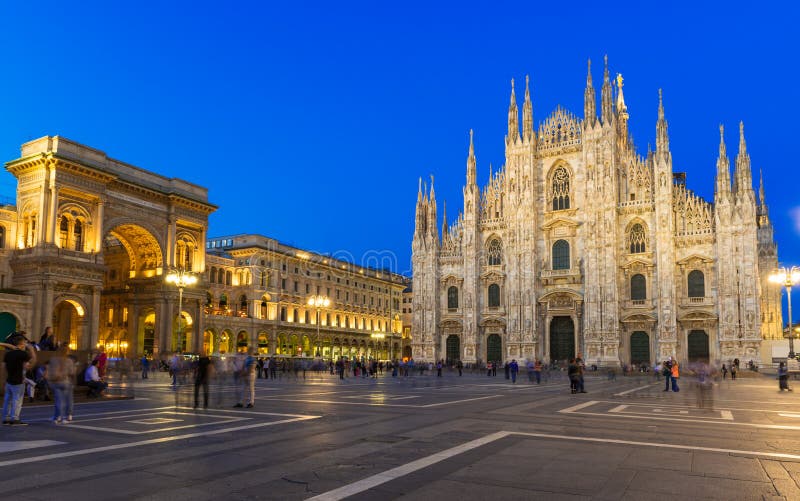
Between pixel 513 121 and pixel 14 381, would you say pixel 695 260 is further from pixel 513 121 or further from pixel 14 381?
pixel 14 381

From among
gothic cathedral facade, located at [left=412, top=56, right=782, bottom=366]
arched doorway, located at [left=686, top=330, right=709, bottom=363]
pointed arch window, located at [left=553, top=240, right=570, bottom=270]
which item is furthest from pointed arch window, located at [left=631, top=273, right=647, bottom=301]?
pointed arch window, located at [left=553, top=240, right=570, bottom=270]

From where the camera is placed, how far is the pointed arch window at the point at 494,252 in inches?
2325

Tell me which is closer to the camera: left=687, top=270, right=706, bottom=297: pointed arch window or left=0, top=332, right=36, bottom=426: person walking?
left=0, top=332, right=36, bottom=426: person walking

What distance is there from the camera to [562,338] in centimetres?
5556

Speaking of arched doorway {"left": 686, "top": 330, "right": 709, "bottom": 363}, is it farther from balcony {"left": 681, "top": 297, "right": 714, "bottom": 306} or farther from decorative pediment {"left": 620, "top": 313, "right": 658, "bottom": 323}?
decorative pediment {"left": 620, "top": 313, "right": 658, "bottom": 323}

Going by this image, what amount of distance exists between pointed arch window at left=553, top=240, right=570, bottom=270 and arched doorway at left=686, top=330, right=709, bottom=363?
11.2 m

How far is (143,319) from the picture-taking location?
55.8 meters

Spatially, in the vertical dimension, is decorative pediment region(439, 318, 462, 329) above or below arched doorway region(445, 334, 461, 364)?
above

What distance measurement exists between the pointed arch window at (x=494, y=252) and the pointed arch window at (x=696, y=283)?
16042 mm

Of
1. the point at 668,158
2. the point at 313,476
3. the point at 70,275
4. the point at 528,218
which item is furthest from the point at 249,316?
the point at 313,476

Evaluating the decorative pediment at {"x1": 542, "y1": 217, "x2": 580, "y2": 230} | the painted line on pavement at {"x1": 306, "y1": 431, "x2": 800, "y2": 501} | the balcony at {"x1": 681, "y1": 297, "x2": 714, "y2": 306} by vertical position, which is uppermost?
the decorative pediment at {"x1": 542, "y1": 217, "x2": 580, "y2": 230}

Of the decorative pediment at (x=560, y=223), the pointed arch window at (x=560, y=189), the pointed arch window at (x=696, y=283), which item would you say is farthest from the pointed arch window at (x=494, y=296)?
the pointed arch window at (x=696, y=283)

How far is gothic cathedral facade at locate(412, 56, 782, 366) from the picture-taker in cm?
4909

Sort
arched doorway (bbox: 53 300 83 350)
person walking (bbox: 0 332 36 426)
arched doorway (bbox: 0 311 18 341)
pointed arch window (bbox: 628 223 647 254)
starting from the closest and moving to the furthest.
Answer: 1. person walking (bbox: 0 332 36 426)
2. arched doorway (bbox: 0 311 18 341)
3. pointed arch window (bbox: 628 223 647 254)
4. arched doorway (bbox: 53 300 83 350)
